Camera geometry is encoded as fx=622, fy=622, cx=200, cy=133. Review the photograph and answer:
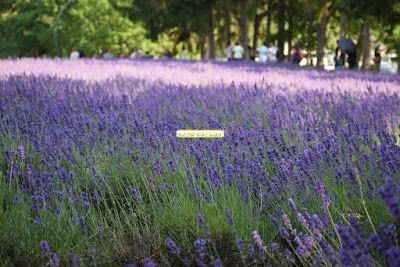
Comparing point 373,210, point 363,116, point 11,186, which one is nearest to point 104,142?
point 11,186

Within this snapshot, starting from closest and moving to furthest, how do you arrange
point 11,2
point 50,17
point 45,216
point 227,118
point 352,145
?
point 45,216, point 352,145, point 227,118, point 50,17, point 11,2

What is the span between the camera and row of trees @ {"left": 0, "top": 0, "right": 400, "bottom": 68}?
101ft

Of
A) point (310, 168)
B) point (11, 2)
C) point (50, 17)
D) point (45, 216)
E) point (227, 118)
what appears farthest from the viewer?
point (11, 2)

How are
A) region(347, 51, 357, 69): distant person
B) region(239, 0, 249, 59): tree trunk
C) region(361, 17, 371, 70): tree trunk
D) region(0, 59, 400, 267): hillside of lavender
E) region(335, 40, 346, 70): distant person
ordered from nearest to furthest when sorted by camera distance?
region(0, 59, 400, 267): hillside of lavender
region(361, 17, 371, 70): tree trunk
region(347, 51, 357, 69): distant person
region(335, 40, 346, 70): distant person
region(239, 0, 249, 59): tree trunk

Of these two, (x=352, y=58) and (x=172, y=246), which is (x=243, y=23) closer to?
(x=352, y=58)

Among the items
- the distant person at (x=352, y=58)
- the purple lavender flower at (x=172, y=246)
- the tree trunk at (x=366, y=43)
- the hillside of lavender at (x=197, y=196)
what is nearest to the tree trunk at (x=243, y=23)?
the distant person at (x=352, y=58)

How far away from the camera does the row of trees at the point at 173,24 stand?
30719 millimetres

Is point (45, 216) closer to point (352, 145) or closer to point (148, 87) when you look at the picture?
point (352, 145)

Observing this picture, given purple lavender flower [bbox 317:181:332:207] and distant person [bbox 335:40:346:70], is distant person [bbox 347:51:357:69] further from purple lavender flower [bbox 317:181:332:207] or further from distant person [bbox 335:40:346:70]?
purple lavender flower [bbox 317:181:332:207]

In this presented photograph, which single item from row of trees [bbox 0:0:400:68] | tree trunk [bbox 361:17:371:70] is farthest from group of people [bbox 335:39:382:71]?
tree trunk [bbox 361:17:371:70]

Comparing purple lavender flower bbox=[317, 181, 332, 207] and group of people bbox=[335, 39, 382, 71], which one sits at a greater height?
purple lavender flower bbox=[317, 181, 332, 207]

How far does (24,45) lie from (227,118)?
143 feet

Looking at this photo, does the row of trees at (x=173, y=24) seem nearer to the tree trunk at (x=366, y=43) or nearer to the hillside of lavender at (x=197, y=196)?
the tree trunk at (x=366, y=43)

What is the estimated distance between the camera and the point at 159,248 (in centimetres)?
377
